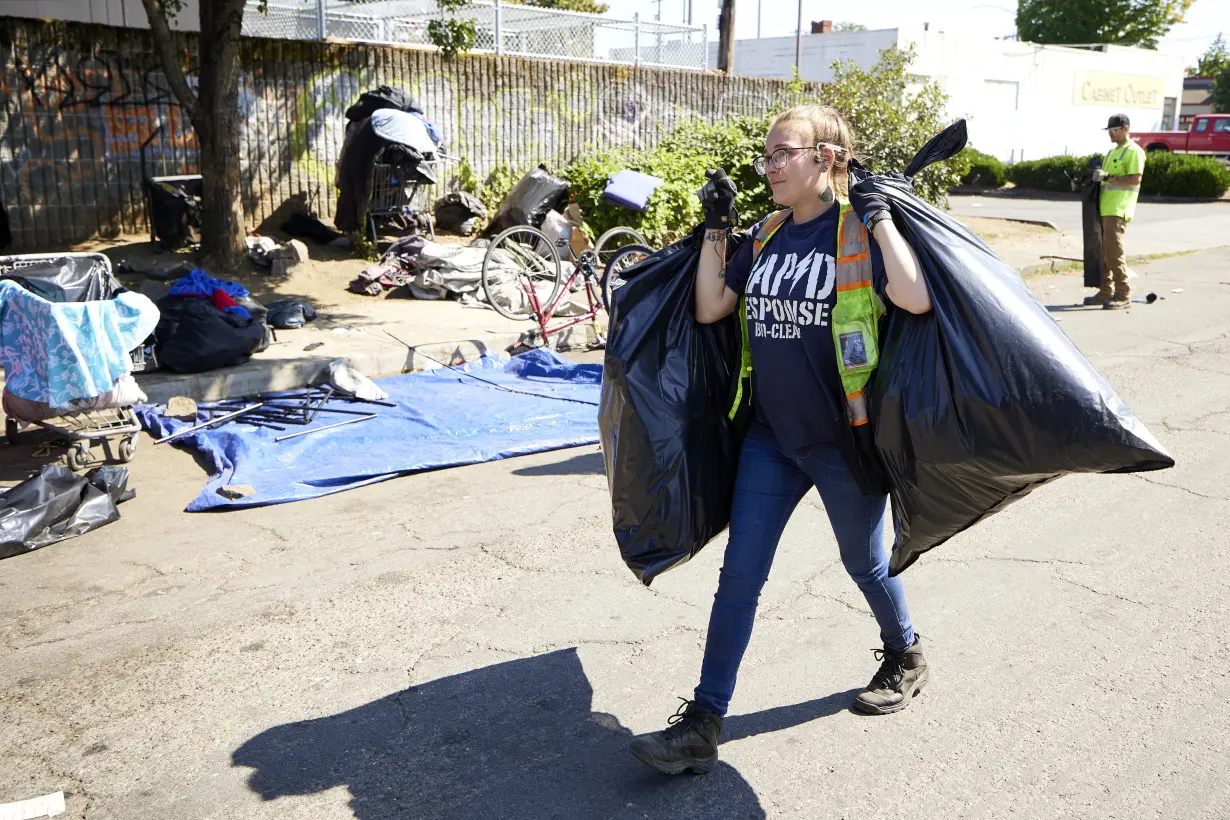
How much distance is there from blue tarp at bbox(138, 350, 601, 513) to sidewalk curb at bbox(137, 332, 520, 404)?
0.35 meters

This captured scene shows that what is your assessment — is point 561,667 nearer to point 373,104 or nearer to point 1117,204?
point 1117,204

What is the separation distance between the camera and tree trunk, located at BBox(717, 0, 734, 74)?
63.7ft

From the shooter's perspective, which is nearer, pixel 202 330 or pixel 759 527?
pixel 759 527

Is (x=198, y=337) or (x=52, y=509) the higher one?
(x=198, y=337)

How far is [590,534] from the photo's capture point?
17.6 ft

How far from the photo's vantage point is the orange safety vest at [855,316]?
9.93 ft

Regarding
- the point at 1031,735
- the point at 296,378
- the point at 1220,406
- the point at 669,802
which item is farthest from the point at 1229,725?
the point at 296,378

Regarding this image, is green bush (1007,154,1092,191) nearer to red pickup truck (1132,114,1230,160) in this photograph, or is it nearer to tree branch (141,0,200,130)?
red pickup truck (1132,114,1230,160)

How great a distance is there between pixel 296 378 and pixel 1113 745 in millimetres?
6502

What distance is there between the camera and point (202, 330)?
8117mm

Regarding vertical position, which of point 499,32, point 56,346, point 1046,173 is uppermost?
point 499,32

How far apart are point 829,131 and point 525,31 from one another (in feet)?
48.2

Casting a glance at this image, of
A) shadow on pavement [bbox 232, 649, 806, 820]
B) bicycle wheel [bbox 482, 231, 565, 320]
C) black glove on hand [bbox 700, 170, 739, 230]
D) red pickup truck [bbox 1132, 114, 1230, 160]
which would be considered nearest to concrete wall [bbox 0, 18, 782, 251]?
bicycle wheel [bbox 482, 231, 565, 320]

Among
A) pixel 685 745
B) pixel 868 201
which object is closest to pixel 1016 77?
pixel 868 201
